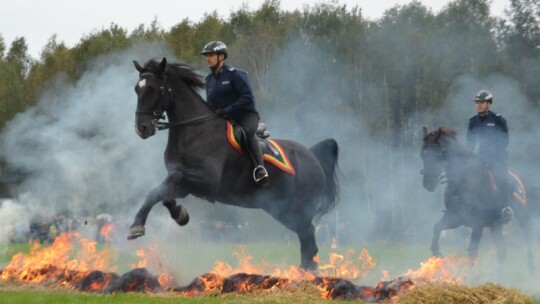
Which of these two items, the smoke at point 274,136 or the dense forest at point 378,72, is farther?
the dense forest at point 378,72

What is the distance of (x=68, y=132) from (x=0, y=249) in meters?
4.98

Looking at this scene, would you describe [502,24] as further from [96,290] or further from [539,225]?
[96,290]

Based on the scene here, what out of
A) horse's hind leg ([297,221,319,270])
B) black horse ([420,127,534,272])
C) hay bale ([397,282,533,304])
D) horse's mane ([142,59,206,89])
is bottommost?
hay bale ([397,282,533,304])

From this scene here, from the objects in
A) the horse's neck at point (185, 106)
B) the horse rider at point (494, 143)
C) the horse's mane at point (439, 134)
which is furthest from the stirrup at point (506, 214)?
the horse's neck at point (185, 106)

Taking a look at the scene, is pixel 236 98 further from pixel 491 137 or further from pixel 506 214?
pixel 506 214

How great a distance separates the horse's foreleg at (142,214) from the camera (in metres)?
14.2

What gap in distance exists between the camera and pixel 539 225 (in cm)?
2288

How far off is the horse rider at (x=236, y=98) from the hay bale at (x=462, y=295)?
5.00 m

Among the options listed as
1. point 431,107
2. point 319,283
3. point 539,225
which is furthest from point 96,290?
point 431,107

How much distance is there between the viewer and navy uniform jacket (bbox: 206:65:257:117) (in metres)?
16.4

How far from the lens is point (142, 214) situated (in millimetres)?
14367

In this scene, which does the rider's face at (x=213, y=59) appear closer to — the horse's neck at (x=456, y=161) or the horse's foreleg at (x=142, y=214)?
the horse's foreleg at (x=142, y=214)

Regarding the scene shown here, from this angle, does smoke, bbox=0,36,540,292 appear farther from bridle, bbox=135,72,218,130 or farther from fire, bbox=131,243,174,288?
bridle, bbox=135,72,218,130

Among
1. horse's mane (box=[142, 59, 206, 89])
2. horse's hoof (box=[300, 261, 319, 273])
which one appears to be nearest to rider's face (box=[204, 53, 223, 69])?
horse's mane (box=[142, 59, 206, 89])
